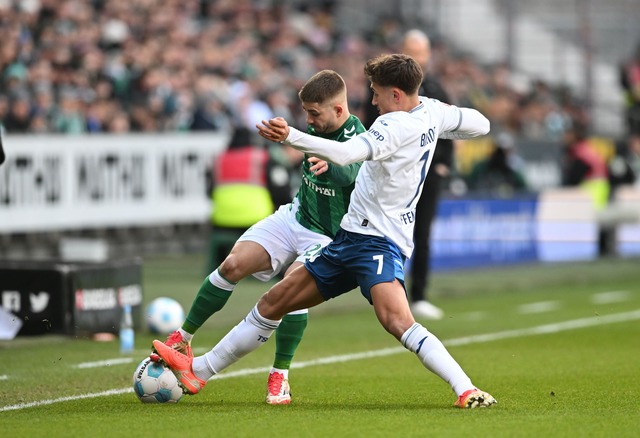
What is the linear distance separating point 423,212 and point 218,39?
46.7 ft

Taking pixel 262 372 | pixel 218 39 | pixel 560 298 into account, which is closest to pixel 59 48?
pixel 218 39

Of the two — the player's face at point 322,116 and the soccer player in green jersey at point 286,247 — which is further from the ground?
the player's face at point 322,116

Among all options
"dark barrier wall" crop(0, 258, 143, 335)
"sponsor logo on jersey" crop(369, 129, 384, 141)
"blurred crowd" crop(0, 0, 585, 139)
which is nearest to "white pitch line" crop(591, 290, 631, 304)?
"blurred crowd" crop(0, 0, 585, 139)

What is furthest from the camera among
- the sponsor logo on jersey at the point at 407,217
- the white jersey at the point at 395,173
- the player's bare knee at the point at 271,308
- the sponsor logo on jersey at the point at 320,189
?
the sponsor logo on jersey at the point at 320,189

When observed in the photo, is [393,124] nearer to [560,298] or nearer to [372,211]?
[372,211]

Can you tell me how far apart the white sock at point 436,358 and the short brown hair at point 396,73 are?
1313mm

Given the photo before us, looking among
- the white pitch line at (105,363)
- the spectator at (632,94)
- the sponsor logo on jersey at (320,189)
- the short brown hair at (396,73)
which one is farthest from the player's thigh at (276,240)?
the spectator at (632,94)

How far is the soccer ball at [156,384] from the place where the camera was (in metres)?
8.12

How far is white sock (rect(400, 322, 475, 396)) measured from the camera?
298 inches

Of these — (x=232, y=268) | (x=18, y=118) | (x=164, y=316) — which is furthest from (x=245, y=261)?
(x=18, y=118)

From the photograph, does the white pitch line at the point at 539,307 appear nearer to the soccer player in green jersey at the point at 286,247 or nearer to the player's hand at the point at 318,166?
the soccer player in green jersey at the point at 286,247

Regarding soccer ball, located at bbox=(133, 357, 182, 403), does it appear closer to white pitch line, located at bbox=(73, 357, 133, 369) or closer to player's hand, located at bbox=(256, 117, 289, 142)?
player's hand, located at bbox=(256, 117, 289, 142)

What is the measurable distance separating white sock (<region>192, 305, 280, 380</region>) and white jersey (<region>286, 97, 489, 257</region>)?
77 centimetres

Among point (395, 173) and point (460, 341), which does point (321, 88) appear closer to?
point (395, 173)
